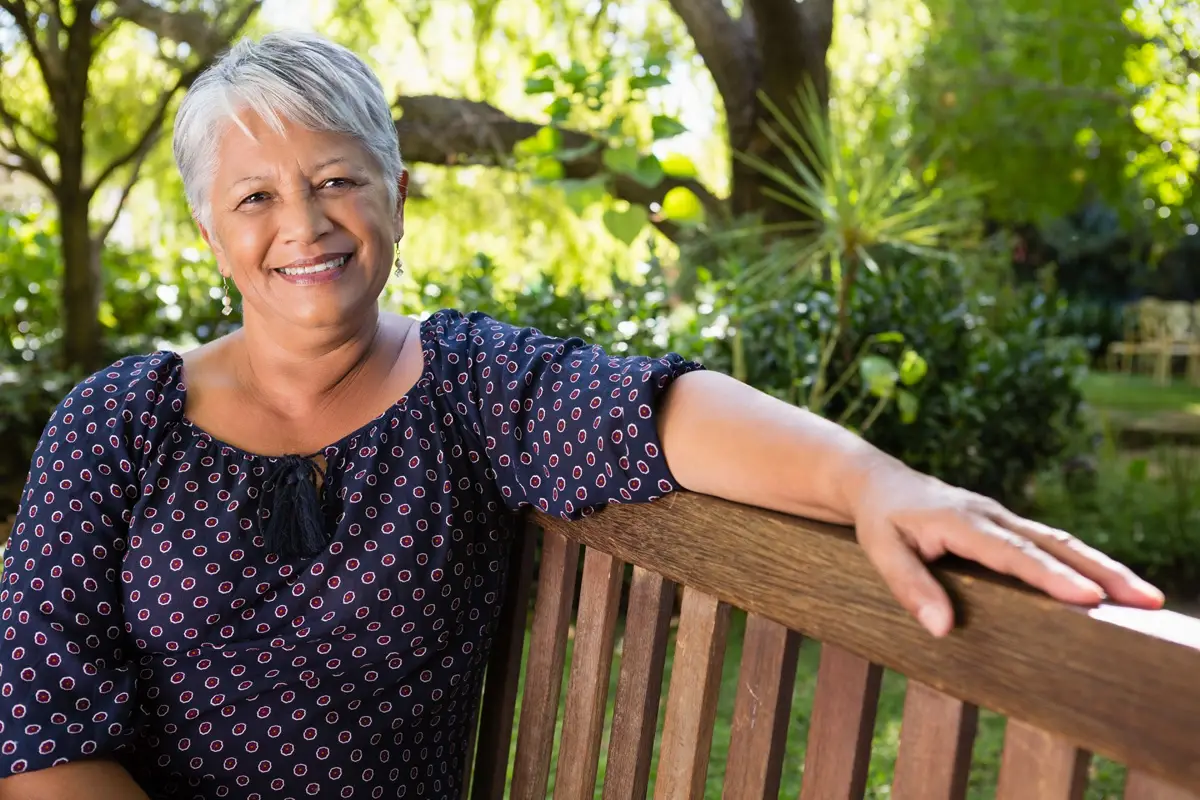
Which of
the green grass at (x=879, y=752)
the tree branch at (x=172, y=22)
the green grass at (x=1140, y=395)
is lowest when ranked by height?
the green grass at (x=879, y=752)

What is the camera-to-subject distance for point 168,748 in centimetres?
161

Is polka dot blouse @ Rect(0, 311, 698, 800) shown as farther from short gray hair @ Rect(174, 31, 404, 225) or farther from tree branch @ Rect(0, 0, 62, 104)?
tree branch @ Rect(0, 0, 62, 104)

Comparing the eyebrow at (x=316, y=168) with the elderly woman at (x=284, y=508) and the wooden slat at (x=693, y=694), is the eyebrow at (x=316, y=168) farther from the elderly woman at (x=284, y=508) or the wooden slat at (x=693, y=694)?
the wooden slat at (x=693, y=694)

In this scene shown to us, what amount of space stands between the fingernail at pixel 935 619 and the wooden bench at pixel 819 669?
0.06 ft

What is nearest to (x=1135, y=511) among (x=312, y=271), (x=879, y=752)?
(x=879, y=752)

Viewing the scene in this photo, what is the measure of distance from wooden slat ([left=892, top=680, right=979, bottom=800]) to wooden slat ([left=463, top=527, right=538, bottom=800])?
0.80 meters

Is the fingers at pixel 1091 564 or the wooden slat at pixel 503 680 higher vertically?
the fingers at pixel 1091 564

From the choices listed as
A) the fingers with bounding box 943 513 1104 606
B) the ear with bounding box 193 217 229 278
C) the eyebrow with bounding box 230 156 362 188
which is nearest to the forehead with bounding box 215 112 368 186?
the eyebrow with bounding box 230 156 362 188

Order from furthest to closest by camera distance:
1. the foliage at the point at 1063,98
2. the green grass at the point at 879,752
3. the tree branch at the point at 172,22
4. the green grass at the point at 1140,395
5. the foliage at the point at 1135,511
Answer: the green grass at the point at 1140,395, the foliage at the point at 1063,98, the tree branch at the point at 172,22, the foliage at the point at 1135,511, the green grass at the point at 879,752

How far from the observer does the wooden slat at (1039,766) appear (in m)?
0.86

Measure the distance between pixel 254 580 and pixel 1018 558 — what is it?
1024 millimetres

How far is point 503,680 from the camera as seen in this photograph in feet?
5.83

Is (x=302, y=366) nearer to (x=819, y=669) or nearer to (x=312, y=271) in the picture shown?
(x=312, y=271)

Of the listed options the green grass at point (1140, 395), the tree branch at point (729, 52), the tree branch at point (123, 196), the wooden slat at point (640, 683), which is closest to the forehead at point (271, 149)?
the wooden slat at point (640, 683)
